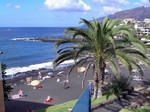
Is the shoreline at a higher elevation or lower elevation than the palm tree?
lower

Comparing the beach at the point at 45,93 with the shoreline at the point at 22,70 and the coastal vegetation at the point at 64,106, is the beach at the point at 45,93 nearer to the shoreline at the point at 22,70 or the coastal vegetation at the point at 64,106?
the coastal vegetation at the point at 64,106

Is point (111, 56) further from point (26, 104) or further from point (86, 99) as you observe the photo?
point (86, 99)

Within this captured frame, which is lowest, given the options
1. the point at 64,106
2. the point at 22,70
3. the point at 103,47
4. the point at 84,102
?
the point at 22,70

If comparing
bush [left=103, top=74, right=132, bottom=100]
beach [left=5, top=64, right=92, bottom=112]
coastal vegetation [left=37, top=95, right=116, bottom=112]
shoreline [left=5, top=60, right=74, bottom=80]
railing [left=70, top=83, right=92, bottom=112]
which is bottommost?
beach [left=5, top=64, right=92, bottom=112]

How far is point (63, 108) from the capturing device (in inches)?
783

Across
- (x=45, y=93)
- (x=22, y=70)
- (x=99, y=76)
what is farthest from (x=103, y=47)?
(x=22, y=70)

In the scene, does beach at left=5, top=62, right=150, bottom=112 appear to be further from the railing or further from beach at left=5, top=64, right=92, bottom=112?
the railing

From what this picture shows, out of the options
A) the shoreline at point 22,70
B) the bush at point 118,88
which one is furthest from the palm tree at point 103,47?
the shoreline at point 22,70

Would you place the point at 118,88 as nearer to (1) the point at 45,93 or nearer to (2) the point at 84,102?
(1) the point at 45,93

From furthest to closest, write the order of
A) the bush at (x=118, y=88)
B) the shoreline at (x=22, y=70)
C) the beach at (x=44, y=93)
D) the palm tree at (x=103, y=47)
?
the shoreline at (x=22, y=70) < the beach at (x=44, y=93) < the bush at (x=118, y=88) < the palm tree at (x=103, y=47)

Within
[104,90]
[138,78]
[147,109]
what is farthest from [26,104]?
[138,78]

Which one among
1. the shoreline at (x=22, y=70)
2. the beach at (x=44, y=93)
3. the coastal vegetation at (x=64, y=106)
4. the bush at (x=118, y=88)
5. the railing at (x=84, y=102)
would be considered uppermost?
the railing at (x=84, y=102)

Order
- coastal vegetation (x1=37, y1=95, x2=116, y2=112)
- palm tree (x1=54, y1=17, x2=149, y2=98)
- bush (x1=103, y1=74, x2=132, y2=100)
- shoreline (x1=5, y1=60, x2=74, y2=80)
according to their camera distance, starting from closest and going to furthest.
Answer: coastal vegetation (x1=37, y1=95, x2=116, y2=112) → palm tree (x1=54, y1=17, x2=149, y2=98) → bush (x1=103, y1=74, x2=132, y2=100) → shoreline (x1=5, y1=60, x2=74, y2=80)

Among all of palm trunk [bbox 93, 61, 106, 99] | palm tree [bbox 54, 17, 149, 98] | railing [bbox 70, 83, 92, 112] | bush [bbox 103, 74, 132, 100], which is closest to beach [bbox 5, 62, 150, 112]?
A: palm trunk [bbox 93, 61, 106, 99]
